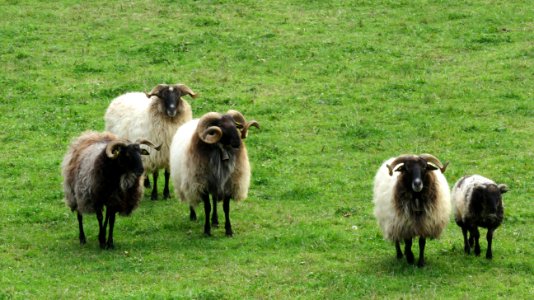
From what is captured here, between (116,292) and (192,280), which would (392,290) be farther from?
(116,292)

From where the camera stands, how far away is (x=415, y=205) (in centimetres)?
1752

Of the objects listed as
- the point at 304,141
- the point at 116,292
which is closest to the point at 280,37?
the point at 304,141

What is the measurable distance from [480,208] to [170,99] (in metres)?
8.36

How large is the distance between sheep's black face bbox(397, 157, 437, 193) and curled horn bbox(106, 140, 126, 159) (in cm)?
550

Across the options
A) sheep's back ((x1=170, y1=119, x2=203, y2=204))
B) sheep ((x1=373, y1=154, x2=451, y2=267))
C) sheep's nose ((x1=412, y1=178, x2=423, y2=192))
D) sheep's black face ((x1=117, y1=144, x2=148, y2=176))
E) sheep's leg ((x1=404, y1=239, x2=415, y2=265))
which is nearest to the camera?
sheep's nose ((x1=412, y1=178, x2=423, y2=192))

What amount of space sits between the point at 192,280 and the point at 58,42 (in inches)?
762

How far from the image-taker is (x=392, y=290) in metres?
16.4

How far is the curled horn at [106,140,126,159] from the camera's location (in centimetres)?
1858

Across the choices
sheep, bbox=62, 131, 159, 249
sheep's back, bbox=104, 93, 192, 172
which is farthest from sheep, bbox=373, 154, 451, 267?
sheep's back, bbox=104, 93, 192, 172

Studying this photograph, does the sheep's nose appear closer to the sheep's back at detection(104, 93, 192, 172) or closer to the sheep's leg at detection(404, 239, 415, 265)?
the sheep's leg at detection(404, 239, 415, 265)

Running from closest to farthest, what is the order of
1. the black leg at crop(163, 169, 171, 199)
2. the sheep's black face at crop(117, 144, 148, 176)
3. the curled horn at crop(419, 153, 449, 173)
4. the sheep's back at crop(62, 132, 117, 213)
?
1. the curled horn at crop(419, 153, 449, 173)
2. the sheep's black face at crop(117, 144, 148, 176)
3. the sheep's back at crop(62, 132, 117, 213)
4. the black leg at crop(163, 169, 171, 199)

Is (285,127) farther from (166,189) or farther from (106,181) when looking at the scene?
(106,181)

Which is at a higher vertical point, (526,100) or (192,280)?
(526,100)

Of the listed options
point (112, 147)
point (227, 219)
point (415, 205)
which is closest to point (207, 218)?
point (227, 219)
